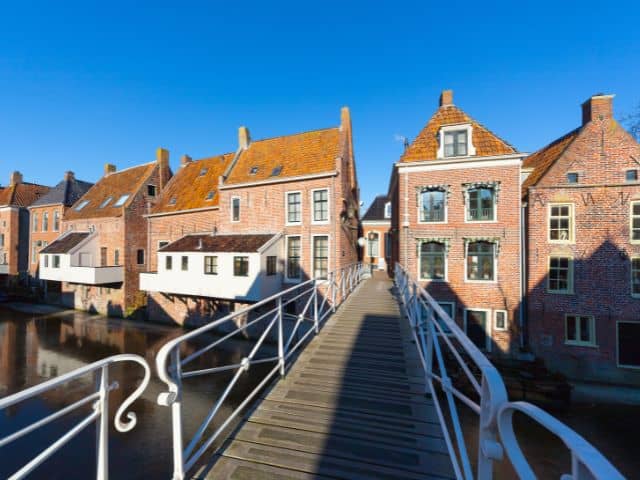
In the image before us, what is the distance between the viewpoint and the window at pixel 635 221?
Answer: 11734mm

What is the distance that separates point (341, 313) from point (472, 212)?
8.86m

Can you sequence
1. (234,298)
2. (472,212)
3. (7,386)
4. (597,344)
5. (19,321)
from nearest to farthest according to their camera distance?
(7,386)
(597,344)
(472,212)
(234,298)
(19,321)

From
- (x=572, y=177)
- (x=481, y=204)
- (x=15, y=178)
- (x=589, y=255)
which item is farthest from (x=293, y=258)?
(x=15, y=178)

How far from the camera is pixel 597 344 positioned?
38.8ft

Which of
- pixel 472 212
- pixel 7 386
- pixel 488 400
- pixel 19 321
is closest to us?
pixel 488 400

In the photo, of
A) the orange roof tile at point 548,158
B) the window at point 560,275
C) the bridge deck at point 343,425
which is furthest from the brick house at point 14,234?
the orange roof tile at point 548,158

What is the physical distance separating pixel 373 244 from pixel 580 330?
16.2 metres

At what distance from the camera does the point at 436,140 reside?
44.8 feet

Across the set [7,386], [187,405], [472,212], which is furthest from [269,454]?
[7,386]

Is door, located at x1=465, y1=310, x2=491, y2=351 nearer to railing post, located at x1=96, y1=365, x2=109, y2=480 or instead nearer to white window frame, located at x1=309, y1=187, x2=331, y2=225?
white window frame, located at x1=309, y1=187, x2=331, y2=225

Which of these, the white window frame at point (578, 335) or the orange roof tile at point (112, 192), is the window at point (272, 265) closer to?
the orange roof tile at point (112, 192)

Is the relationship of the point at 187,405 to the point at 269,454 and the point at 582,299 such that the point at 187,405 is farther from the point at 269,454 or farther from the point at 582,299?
the point at 582,299

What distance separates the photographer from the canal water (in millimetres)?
6777

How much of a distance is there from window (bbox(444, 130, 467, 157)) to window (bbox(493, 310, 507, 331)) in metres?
7.34
